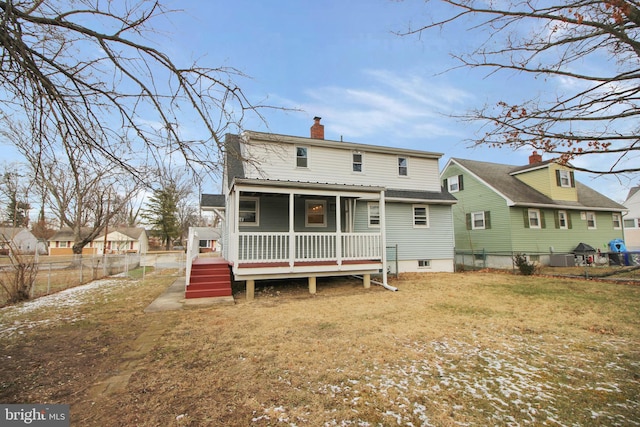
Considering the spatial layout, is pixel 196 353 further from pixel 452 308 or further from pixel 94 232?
pixel 94 232

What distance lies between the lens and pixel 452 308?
704 centimetres

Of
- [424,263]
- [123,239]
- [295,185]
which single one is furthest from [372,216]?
[123,239]

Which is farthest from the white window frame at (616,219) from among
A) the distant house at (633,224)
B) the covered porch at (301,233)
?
the covered porch at (301,233)

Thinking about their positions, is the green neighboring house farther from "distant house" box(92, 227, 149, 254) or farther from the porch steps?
"distant house" box(92, 227, 149, 254)

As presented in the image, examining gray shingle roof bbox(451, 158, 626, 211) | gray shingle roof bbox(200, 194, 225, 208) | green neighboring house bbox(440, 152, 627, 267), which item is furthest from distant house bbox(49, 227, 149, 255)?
gray shingle roof bbox(451, 158, 626, 211)

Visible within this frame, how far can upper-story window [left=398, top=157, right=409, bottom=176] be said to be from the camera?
539 inches

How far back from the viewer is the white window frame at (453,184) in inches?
756

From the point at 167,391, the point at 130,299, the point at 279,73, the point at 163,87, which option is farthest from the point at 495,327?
the point at 130,299

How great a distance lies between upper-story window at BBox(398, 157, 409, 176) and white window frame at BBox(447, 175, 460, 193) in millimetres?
7419

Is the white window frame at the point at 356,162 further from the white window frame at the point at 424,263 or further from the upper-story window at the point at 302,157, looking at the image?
the white window frame at the point at 424,263

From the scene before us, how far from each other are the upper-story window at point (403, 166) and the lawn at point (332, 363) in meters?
7.53

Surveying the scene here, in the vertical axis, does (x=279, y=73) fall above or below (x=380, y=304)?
above

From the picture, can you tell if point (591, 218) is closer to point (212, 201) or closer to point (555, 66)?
point (555, 66)

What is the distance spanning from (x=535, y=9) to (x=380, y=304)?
652 cm
